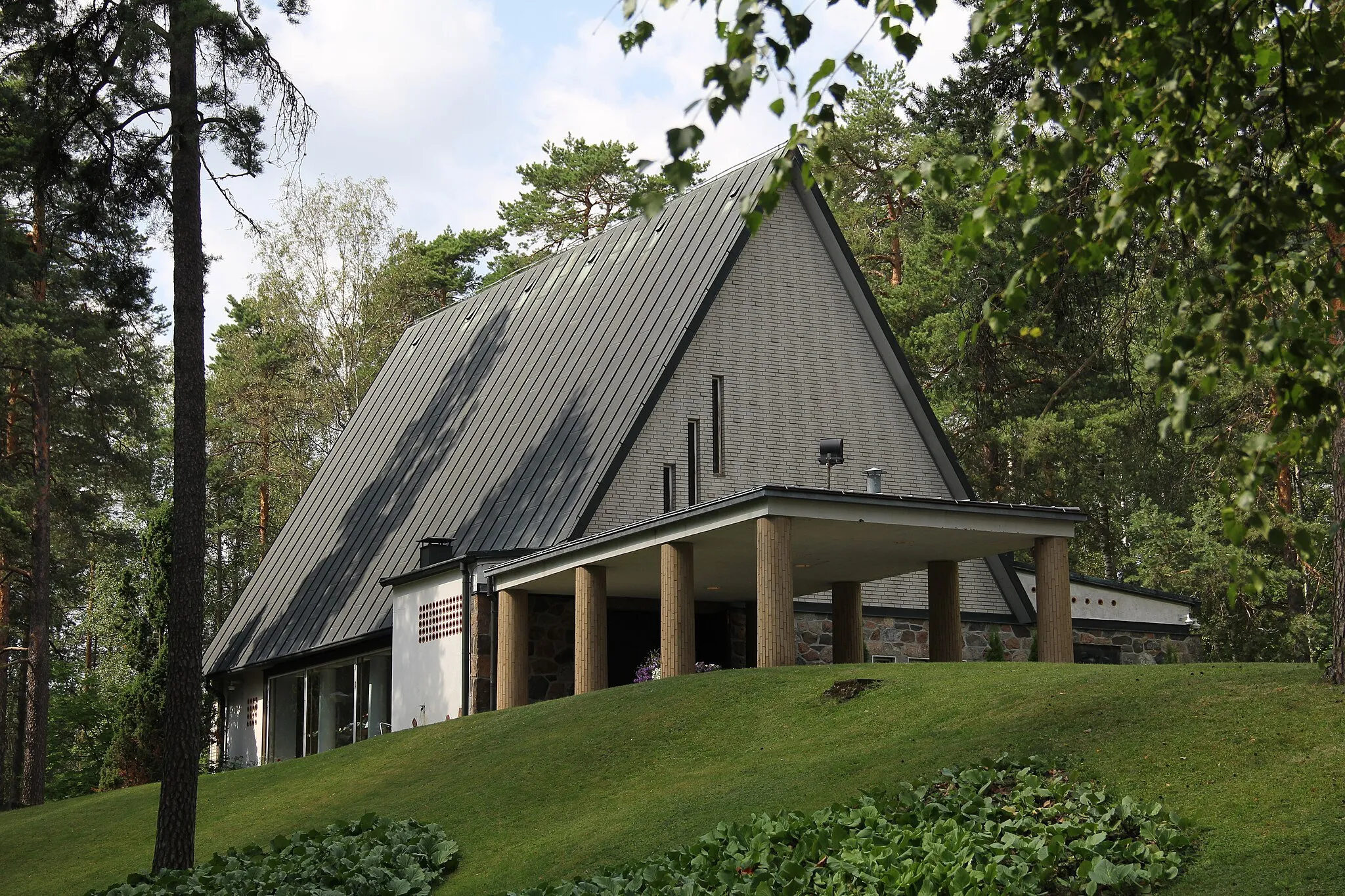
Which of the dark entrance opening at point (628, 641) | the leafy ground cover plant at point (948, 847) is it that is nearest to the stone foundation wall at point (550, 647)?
the dark entrance opening at point (628, 641)

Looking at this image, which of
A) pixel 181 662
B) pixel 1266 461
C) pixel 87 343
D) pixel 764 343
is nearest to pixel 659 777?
pixel 181 662

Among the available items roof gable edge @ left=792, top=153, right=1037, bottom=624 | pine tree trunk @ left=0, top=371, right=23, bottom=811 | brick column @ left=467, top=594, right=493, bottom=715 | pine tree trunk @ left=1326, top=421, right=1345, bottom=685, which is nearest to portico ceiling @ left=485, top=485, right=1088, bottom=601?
brick column @ left=467, top=594, right=493, bottom=715

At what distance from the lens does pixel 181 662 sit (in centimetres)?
1395

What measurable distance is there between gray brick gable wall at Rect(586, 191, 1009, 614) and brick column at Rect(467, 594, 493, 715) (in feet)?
6.35

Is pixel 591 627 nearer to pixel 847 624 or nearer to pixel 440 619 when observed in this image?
pixel 440 619

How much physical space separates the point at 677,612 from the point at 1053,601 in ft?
15.0

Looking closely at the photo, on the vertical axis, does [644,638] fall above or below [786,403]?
below

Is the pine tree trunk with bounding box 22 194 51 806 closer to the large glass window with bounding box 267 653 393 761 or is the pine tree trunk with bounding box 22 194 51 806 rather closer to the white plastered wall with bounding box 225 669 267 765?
the white plastered wall with bounding box 225 669 267 765

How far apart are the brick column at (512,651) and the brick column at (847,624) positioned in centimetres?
454

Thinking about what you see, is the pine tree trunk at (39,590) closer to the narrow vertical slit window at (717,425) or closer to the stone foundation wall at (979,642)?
the narrow vertical slit window at (717,425)

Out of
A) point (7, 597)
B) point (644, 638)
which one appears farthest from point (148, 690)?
point (7, 597)

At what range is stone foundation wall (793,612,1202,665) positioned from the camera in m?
22.4

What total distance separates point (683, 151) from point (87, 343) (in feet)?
104

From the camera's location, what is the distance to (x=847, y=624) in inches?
851
